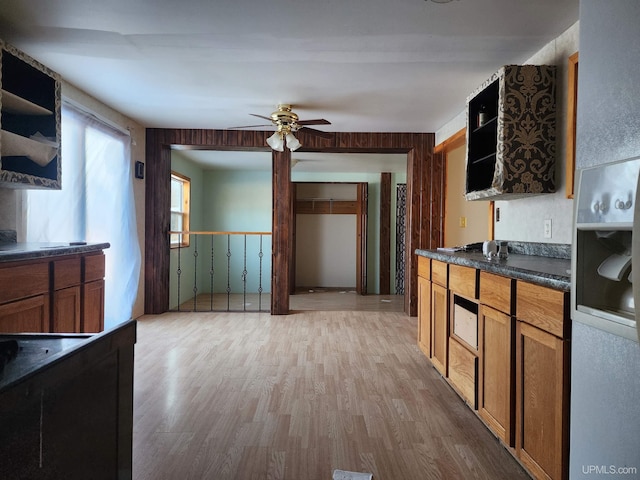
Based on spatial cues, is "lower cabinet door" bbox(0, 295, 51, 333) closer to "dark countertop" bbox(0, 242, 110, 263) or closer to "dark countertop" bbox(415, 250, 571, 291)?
"dark countertop" bbox(0, 242, 110, 263)

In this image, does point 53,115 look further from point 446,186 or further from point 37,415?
point 446,186

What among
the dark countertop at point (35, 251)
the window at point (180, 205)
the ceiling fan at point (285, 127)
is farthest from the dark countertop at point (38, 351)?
the window at point (180, 205)

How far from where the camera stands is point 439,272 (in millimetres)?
2707

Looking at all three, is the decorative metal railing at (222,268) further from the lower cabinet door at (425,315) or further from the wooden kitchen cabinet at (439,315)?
the wooden kitchen cabinet at (439,315)

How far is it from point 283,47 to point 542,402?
242 cm

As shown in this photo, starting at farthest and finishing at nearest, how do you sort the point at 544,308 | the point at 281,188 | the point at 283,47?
the point at 281,188 < the point at 283,47 < the point at 544,308

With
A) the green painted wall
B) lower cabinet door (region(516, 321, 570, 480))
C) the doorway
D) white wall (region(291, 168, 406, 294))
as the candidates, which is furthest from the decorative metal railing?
lower cabinet door (region(516, 321, 570, 480))

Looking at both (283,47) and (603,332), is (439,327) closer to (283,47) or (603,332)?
(603,332)

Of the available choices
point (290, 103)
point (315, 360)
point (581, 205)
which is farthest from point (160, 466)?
point (290, 103)

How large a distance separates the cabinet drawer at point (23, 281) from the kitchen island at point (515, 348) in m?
2.21

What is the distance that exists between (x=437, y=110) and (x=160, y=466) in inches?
144

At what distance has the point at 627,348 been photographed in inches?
40.4

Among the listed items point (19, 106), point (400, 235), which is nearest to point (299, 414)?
point (19, 106)

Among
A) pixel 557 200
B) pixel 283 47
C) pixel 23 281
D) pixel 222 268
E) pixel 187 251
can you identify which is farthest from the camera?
pixel 222 268
